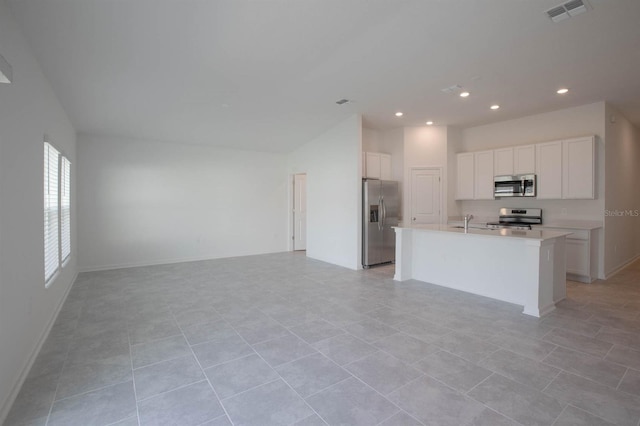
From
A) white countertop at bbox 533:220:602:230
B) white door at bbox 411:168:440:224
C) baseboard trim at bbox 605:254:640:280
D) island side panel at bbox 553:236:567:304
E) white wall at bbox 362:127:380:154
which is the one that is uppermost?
white wall at bbox 362:127:380:154

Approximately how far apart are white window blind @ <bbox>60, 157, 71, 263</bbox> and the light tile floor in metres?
0.84

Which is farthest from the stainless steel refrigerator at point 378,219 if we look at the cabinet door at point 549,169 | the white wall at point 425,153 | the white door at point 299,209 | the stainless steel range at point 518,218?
the white door at point 299,209

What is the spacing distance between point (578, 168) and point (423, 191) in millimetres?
2618

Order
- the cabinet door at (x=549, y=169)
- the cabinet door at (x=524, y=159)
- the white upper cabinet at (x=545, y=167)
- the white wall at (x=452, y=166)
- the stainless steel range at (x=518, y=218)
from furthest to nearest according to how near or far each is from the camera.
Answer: the white wall at (x=452, y=166), the stainless steel range at (x=518, y=218), the cabinet door at (x=524, y=159), the cabinet door at (x=549, y=169), the white upper cabinet at (x=545, y=167)

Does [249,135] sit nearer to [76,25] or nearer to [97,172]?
[97,172]

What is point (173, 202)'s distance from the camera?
676 centimetres

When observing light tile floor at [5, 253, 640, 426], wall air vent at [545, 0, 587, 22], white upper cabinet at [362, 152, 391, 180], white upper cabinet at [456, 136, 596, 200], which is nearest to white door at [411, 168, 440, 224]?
white upper cabinet at [362, 152, 391, 180]

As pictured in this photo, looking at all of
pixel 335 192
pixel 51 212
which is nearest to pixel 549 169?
pixel 335 192

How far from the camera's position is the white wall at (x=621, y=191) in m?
5.28

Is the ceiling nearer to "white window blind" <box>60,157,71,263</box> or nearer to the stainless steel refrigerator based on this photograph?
"white window blind" <box>60,157,71,263</box>

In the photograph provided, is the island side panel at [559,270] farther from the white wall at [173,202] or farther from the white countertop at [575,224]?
the white wall at [173,202]

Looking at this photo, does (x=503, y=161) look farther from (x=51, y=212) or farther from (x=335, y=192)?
(x=51, y=212)

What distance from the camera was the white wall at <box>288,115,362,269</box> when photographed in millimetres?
5934

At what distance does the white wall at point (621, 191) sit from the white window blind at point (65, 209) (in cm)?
846
